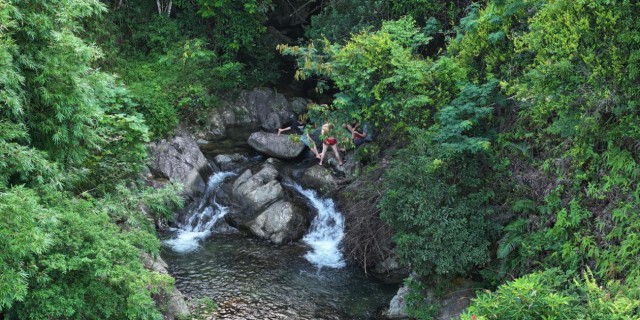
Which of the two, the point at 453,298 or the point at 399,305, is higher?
the point at 453,298

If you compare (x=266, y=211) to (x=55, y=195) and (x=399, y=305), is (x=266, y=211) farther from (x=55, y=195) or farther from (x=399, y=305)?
(x=55, y=195)

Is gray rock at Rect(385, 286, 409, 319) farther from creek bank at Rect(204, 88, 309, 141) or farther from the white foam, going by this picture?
creek bank at Rect(204, 88, 309, 141)

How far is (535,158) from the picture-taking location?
9.08m

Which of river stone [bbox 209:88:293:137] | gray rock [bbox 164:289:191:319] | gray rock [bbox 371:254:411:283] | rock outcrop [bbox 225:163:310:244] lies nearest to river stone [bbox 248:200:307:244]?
rock outcrop [bbox 225:163:310:244]

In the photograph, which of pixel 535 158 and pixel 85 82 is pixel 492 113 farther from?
pixel 85 82

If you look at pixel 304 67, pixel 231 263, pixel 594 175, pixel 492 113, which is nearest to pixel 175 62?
pixel 304 67

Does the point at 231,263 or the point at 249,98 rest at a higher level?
the point at 249,98

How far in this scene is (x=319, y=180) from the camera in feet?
48.6

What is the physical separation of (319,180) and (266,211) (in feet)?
6.48

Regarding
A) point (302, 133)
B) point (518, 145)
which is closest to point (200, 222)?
point (302, 133)

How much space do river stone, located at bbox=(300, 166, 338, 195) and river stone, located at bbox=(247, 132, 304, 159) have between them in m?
1.53

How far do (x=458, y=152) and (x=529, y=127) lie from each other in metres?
1.45

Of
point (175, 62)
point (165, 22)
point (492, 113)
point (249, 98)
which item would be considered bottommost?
point (492, 113)

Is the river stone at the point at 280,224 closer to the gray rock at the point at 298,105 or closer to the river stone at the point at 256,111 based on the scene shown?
the river stone at the point at 256,111
